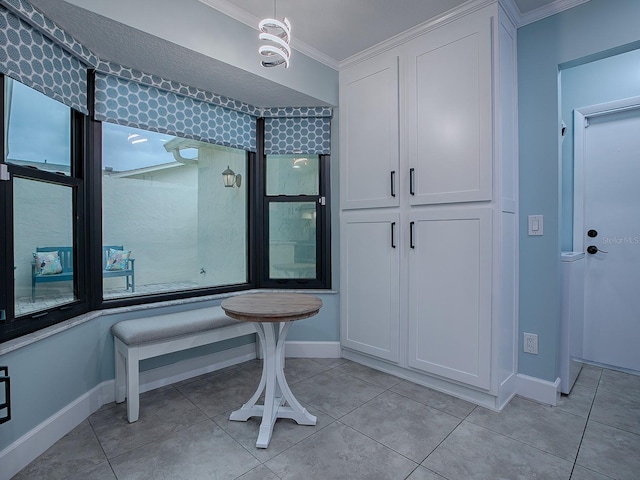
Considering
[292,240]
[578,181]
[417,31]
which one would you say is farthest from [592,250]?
[292,240]

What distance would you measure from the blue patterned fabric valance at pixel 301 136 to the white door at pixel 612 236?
2146 mm

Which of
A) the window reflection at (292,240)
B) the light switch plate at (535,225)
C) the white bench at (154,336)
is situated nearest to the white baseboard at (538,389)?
the light switch plate at (535,225)

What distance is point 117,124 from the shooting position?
2.23m

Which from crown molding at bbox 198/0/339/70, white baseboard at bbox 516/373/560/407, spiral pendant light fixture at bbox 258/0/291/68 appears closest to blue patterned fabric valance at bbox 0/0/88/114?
crown molding at bbox 198/0/339/70

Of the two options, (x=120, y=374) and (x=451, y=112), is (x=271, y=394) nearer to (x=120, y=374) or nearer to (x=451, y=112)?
(x=120, y=374)

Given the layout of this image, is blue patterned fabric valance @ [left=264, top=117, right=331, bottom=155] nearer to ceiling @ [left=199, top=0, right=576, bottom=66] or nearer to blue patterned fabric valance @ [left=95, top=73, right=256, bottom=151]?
blue patterned fabric valance @ [left=95, top=73, right=256, bottom=151]

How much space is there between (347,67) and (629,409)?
3.11 m

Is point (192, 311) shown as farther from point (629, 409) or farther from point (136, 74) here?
point (629, 409)

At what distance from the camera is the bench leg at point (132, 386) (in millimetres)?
1907

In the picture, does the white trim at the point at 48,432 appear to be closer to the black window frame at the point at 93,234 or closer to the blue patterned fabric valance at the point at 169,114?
the black window frame at the point at 93,234

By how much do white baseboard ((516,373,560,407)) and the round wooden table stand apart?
4.73 feet

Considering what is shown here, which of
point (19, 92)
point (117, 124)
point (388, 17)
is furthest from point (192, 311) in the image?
point (388, 17)

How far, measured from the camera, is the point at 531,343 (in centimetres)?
221

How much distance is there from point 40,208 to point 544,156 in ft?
10.1
